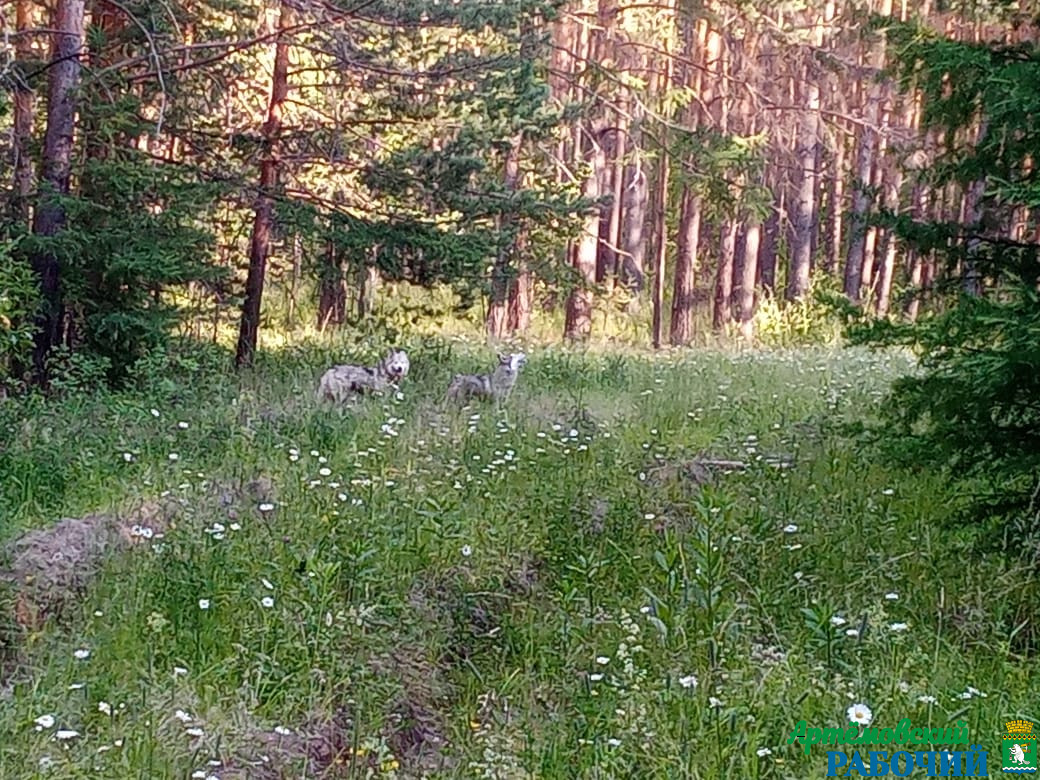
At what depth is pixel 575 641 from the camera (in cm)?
402

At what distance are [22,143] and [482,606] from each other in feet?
28.4

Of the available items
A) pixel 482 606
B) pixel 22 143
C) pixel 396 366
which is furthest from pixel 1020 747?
pixel 22 143

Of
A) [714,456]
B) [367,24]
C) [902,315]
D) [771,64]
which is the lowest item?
[714,456]

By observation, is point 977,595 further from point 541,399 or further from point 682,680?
point 541,399

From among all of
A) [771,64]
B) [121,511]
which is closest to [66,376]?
[121,511]

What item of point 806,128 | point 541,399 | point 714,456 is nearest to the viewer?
point 714,456

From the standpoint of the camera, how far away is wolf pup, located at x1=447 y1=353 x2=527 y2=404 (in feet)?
26.8

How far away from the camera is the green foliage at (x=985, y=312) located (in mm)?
3791

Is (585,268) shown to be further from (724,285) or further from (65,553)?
(65,553)

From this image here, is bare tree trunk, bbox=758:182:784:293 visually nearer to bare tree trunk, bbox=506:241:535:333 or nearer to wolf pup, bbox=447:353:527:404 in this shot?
bare tree trunk, bbox=506:241:535:333

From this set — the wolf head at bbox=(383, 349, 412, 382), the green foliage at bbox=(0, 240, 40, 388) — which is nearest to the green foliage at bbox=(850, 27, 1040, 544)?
the wolf head at bbox=(383, 349, 412, 382)

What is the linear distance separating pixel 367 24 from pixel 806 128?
41.5ft

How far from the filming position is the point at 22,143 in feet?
33.1

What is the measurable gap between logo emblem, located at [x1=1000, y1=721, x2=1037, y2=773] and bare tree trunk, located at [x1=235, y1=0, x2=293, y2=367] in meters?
9.00
